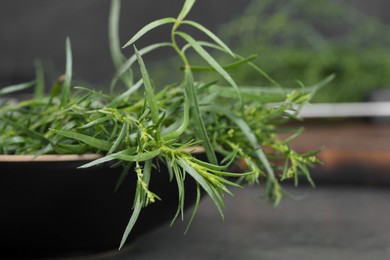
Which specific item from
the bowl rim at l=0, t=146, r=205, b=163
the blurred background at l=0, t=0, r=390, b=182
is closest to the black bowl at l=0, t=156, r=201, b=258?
the bowl rim at l=0, t=146, r=205, b=163

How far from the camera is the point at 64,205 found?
0.39 metres

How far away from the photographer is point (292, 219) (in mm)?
606

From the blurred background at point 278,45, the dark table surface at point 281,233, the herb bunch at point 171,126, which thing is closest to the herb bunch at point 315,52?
the blurred background at point 278,45

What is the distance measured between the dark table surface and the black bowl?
4cm

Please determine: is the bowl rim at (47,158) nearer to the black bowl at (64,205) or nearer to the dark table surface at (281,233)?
the black bowl at (64,205)

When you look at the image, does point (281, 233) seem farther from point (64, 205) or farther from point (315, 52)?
point (315, 52)

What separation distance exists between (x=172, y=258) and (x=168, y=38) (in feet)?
6.09

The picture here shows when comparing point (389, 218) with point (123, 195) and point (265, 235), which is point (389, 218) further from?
point (123, 195)

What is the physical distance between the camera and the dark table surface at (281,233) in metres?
0.47

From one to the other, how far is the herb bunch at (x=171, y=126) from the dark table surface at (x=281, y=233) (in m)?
0.05

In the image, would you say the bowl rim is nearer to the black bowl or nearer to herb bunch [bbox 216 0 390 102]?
the black bowl

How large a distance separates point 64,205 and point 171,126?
94mm

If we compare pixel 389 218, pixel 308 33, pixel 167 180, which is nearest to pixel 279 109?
pixel 167 180

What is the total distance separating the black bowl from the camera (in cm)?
38
